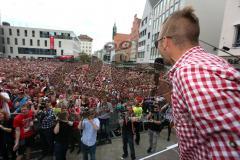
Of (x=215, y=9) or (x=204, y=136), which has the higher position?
(x=215, y=9)

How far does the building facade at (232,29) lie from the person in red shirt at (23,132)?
13.6 metres

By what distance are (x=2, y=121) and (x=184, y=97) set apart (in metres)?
6.58

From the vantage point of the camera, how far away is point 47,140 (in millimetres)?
6391

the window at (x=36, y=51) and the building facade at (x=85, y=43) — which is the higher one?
the building facade at (x=85, y=43)

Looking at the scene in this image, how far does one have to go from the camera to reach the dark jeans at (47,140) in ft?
20.4

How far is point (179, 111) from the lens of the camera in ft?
2.78

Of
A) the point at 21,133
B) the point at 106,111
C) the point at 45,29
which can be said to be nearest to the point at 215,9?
the point at 106,111

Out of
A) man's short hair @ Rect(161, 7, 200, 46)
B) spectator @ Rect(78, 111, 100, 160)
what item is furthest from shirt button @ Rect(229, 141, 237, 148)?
spectator @ Rect(78, 111, 100, 160)

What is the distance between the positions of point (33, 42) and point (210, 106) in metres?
86.7

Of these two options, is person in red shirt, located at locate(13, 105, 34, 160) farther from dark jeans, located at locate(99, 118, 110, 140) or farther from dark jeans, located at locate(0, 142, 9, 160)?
dark jeans, located at locate(99, 118, 110, 140)

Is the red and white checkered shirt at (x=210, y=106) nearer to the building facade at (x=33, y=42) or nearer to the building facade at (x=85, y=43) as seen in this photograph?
the building facade at (x=33, y=42)

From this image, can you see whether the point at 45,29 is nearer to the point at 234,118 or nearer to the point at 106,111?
the point at 106,111

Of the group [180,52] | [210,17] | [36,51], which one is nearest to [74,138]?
[180,52]

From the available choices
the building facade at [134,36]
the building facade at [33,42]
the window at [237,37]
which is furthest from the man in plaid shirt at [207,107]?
the building facade at [33,42]
